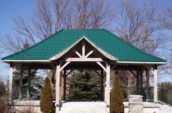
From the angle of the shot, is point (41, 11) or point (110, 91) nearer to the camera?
point (110, 91)

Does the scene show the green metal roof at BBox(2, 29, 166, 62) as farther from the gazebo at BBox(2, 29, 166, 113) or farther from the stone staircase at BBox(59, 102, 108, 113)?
the stone staircase at BBox(59, 102, 108, 113)

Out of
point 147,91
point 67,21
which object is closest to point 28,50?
point 147,91

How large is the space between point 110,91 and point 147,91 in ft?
14.4

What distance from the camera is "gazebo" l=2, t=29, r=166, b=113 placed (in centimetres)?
2442

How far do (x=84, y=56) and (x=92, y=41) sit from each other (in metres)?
2.37

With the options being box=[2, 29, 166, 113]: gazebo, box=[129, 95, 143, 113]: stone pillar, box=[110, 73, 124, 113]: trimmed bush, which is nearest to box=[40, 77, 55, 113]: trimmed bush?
box=[2, 29, 166, 113]: gazebo

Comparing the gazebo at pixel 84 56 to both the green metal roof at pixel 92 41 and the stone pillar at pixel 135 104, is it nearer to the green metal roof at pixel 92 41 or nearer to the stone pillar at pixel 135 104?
the green metal roof at pixel 92 41

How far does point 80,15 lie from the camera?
148 feet

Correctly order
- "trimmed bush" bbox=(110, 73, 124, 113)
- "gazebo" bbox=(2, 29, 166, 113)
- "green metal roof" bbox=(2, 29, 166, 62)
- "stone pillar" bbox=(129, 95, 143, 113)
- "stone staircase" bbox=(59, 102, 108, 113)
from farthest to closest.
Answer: "green metal roof" bbox=(2, 29, 166, 62) < "gazebo" bbox=(2, 29, 166, 113) < "stone staircase" bbox=(59, 102, 108, 113) < "trimmed bush" bbox=(110, 73, 124, 113) < "stone pillar" bbox=(129, 95, 143, 113)

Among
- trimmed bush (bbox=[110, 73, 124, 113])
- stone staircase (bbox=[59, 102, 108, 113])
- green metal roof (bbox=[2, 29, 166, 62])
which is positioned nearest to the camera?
trimmed bush (bbox=[110, 73, 124, 113])

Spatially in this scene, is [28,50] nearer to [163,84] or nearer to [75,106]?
[75,106]

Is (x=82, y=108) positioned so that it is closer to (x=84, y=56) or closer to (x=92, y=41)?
(x=84, y=56)

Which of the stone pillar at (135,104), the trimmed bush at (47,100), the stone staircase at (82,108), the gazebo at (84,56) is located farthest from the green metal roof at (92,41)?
the stone pillar at (135,104)

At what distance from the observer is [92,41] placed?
2659 centimetres
